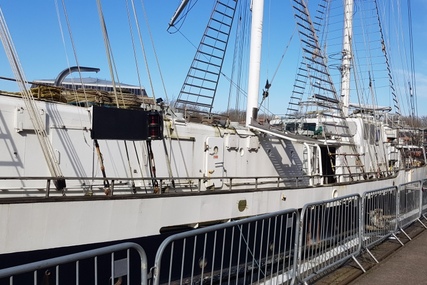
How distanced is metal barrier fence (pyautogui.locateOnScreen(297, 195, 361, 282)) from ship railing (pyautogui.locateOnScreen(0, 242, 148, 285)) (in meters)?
2.21

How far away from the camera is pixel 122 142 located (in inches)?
374

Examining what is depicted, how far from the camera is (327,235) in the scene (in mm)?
6461

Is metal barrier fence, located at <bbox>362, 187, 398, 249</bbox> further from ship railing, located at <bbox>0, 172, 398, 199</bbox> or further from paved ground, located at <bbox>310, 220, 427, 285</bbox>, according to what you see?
ship railing, located at <bbox>0, 172, 398, 199</bbox>

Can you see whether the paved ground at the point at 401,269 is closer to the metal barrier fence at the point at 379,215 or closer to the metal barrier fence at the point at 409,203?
the metal barrier fence at the point at 379,215

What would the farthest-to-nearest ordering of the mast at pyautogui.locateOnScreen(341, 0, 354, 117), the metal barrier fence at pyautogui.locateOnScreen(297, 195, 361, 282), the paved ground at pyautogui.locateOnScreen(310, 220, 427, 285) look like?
the mast at pyautogui.locateOnScreen(341, 0, 354, 117)
the paved ground at pyautogui.locateOnScreen(310, 220, 427, 285)
the metal barrier fence at pyautogui.locateOnScreen(297, 195, 361, 282)

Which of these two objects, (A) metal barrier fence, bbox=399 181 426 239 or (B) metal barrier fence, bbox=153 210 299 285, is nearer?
(B) metal barrier fence, bbox=153 210 299 285

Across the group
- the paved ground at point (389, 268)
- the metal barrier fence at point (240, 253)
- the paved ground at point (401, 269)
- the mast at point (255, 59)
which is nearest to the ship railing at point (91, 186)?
the metal barrier fence at point (240, 253)

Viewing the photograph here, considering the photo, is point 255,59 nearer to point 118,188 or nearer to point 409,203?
point 409,203

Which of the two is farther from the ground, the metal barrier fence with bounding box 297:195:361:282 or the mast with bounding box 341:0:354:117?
the mast with bounding box 341:0:354:117

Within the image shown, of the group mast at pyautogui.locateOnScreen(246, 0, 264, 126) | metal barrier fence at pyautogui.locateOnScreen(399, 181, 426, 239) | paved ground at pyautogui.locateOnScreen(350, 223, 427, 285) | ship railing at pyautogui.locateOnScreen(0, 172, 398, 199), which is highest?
mast at pyautogui.locateOnScreen(246, 0, 264, 126)

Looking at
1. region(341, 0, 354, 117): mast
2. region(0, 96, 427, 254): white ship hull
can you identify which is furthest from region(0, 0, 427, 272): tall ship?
region(341, 0, 354, 117): mast

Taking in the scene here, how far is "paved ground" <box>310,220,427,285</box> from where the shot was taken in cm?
608

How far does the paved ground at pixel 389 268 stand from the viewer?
608 centimetres

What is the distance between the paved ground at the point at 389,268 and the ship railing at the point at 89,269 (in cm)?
299
